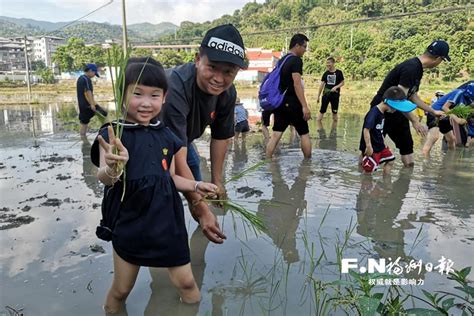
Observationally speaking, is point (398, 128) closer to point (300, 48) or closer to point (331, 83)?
point (300, 48)

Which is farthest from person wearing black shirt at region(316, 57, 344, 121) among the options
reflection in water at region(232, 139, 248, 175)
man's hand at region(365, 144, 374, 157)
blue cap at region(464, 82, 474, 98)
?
man's hand at region(365, 144, 374, 157)

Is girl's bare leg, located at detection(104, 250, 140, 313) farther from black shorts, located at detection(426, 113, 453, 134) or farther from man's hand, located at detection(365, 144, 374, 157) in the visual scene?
black shorts, located at detection(426, 113, 453, 134)

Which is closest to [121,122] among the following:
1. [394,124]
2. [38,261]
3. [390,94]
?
[38,261]

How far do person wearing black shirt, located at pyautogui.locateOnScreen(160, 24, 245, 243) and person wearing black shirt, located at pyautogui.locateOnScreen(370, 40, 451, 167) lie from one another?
10.2 feet

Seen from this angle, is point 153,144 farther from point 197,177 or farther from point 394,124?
point 394,124

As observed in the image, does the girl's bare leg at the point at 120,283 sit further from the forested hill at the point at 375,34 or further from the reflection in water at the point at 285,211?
the forested hill at the point at 375,34

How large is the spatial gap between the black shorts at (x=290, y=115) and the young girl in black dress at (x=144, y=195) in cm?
388

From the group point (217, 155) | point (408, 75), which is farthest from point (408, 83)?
point (217, 155)

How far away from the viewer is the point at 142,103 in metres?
2.01

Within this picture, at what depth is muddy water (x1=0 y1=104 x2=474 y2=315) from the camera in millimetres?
2412

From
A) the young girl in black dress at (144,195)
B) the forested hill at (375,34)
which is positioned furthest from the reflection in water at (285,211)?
the forested hill at (375,34)

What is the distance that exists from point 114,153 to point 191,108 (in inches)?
41.8

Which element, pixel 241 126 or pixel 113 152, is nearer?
pixel 113 152

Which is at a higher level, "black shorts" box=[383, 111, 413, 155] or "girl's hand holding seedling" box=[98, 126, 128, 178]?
"girl's hand holding seedling" box=[98, 126, 128, 178]
